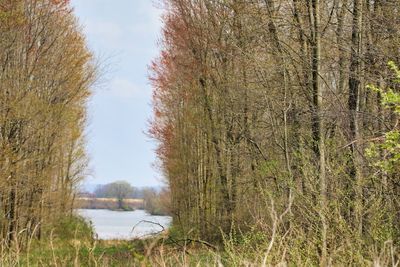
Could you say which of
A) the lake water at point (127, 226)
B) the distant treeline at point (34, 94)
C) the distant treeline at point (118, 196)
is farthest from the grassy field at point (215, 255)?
the distant treeline at point (118, 196)

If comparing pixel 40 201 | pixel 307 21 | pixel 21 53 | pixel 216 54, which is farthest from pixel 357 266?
pixel 40 201

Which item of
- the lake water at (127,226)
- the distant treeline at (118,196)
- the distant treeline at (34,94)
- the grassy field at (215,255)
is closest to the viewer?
the grassy field at (215,255)

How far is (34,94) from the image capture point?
1510cm

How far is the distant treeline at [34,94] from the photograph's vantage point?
14.0m

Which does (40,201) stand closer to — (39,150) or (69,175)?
(39,150)

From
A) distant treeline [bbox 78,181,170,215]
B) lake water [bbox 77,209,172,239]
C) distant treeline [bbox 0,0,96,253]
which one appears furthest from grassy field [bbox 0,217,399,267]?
distant treeline [bbox 78,181,170,215]

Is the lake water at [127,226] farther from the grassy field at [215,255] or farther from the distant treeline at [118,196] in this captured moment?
the distant treeline at [118,196]

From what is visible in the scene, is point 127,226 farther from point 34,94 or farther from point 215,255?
point 215,255

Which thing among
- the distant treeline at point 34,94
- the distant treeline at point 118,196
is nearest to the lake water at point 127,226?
the distant treeline at point 118,196

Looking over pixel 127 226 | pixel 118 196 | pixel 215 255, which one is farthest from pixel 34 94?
pixel 118 196

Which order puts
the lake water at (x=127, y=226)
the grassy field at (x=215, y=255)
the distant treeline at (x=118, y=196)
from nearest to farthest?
the grassy field at (x=215, y=255)
the lake water at (x=127, y=226)
the distant treeline at (x=118, y=196)

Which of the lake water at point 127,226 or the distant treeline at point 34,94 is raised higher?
the distant treeline at point 34,94

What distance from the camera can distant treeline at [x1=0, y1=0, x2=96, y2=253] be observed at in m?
14.0

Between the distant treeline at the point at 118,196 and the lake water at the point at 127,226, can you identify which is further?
the distant treeline at the point at 118,196
